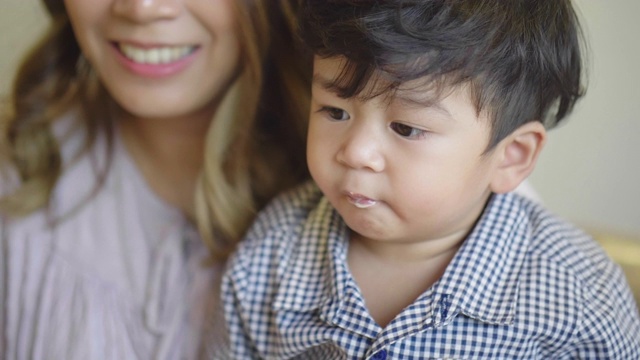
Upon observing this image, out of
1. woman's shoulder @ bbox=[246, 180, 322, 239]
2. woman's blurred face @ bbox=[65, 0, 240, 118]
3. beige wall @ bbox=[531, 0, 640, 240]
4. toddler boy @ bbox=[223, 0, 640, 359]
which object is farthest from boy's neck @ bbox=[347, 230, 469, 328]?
beige wall @ bbox=[531, 0, 640, 240]

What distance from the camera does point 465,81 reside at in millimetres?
826

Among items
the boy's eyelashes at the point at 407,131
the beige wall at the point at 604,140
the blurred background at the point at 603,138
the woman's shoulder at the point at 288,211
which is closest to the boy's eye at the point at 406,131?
the boy's eyelashes at the point at 407,131

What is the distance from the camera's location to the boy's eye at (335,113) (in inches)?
34.8

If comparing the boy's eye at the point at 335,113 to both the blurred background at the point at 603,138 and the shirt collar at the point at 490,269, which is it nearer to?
the shirt collar at the point at 490,269

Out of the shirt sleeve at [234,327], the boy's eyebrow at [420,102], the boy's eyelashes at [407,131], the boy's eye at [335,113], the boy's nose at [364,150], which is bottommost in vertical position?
the shirt sleeve at [234,327]

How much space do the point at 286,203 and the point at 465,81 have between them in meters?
0.38

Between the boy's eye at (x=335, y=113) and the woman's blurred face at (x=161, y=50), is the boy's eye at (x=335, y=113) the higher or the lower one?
the lower one

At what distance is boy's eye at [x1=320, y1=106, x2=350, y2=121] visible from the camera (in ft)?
2.90

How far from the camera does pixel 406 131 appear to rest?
0.85 meters

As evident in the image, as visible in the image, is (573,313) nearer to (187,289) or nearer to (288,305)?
(288,305)

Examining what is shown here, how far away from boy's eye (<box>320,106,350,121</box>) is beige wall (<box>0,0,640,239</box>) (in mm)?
881

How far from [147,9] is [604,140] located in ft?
3.90

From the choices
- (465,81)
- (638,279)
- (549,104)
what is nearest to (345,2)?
(465,81)

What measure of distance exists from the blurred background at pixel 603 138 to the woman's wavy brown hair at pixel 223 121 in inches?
6.8
